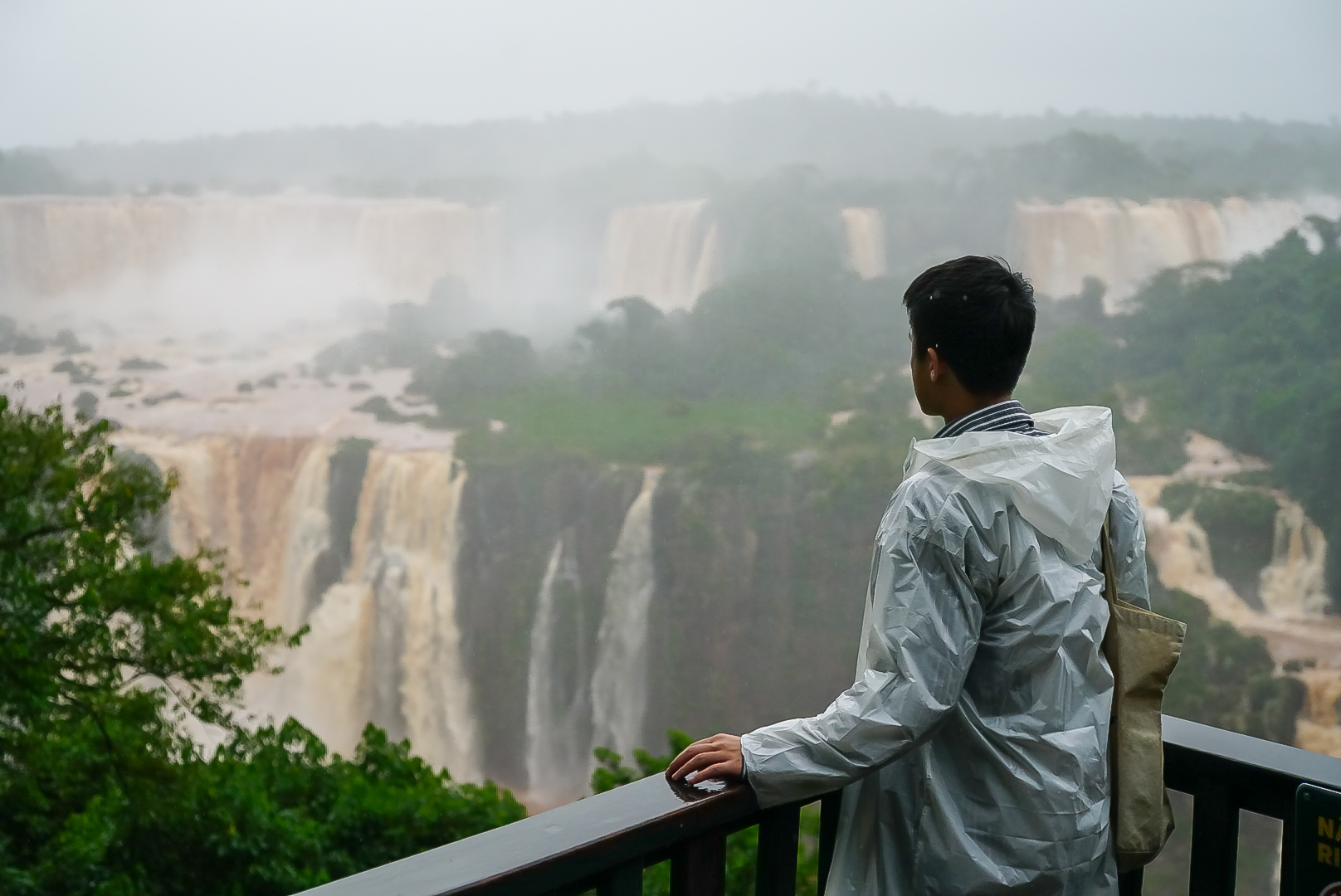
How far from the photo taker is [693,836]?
896 millimetres

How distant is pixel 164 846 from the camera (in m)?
6.62

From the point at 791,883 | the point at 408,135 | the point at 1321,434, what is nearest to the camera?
the point at 791,883

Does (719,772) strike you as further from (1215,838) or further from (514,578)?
(514,578)

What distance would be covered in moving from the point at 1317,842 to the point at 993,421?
0.40 m

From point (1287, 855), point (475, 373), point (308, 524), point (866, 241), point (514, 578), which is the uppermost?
point (1287, 855)

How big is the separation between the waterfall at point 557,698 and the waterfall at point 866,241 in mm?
5281

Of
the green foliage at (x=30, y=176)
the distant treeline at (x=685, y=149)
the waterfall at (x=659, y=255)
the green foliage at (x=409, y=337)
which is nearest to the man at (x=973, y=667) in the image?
the green foliage at (x=409, y=337)

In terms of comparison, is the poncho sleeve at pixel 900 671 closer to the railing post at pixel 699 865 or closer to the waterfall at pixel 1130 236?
the railing post at pixel 699 865

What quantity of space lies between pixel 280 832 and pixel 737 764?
636 cm

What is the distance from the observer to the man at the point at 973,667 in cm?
88

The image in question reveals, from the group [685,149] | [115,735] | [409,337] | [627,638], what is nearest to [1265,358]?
[685,149]

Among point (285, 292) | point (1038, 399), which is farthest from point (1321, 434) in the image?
point (285, 292)

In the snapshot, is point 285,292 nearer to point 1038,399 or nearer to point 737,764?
point 1038,399

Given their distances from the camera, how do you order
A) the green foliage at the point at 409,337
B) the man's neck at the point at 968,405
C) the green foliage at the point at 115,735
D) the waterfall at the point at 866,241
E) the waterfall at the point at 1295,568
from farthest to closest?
the waterfall at the point at 866,241 → the green foliage at the point at 409,337 → the waterfall at the point at 1295,568 → the green foliage at the point at 115,735 → the man's neck at the point at 968,405
